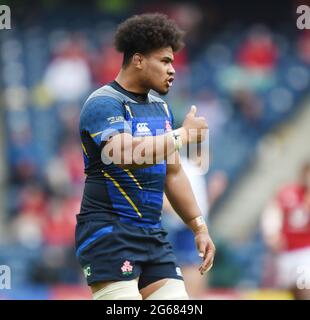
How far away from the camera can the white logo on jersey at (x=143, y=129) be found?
17.5ft

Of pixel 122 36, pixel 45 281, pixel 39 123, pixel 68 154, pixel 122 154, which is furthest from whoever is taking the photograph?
pixel 39 123

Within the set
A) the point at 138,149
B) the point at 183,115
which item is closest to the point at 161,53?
the point at 138,149

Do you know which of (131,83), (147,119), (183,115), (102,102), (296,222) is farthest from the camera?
(183,115)

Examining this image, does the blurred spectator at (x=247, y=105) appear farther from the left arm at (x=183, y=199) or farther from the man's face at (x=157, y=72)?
the man's face at (x=157, y=72)

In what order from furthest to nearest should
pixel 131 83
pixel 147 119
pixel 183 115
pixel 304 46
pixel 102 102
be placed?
pixel 304 46 < pixel 183 115 < pixel 131 83 < pixel 147 119 < pixel 102 102

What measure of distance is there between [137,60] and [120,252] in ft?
3.90

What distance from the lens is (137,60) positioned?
219 inches

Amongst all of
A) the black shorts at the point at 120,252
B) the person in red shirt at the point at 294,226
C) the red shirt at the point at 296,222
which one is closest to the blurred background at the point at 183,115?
the person in red shirt at the point at 294,226

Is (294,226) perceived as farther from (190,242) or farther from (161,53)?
(161,53)

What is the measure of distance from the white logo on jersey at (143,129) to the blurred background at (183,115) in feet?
19.2

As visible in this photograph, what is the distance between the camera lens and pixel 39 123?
47.2 feet

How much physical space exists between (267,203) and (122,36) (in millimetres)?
8580
